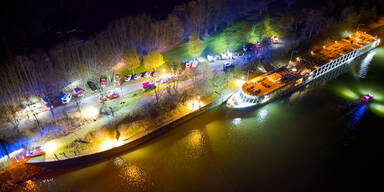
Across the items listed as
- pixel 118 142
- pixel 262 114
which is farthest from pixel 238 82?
pixel 118 142

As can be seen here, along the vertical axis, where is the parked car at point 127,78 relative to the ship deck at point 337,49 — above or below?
below

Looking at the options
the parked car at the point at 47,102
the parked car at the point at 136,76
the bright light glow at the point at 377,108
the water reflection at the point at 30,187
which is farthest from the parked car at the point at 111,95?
the bright light glow at the point at 377,108

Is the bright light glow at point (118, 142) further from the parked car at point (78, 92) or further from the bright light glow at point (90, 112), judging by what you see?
the parked car at point (78, 92)

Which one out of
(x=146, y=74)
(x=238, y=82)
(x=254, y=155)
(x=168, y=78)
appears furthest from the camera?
(x=146, y=74)

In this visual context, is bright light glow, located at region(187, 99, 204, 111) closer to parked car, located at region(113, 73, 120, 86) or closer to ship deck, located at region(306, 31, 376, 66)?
parked car, located at region(113, 73, 120, 86)

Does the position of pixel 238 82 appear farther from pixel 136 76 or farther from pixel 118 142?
pixel 118 142
